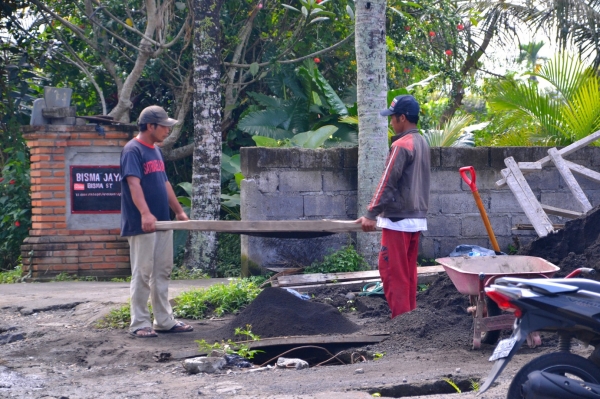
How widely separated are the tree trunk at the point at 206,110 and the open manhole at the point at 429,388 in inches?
217

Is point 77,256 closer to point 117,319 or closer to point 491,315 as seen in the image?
point 117,319

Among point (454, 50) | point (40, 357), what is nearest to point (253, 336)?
point (40, 357)

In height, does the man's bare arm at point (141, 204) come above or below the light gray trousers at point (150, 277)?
above

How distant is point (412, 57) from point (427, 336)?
25.8ft

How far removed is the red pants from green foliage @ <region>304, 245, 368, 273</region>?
210 cm

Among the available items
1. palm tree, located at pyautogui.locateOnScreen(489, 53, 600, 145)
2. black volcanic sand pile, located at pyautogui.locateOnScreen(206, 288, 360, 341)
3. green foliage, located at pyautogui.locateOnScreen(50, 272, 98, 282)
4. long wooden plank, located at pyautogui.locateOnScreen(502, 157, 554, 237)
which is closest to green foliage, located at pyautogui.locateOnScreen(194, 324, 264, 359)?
black volcanic sand pile, located at pyautogui.locateOnScreen(206, 288, 360, 341)

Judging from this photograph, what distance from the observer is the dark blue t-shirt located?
6.32 metres

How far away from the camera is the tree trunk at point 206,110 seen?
9.56 m

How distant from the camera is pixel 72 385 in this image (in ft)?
16.5

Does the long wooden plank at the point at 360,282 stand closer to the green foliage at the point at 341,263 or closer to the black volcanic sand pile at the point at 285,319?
the green foliage at the point at 341,263

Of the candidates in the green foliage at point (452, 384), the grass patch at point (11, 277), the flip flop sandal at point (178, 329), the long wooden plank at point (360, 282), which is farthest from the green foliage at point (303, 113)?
the green foliage at point (452, 384)

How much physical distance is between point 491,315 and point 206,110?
5.40 metres

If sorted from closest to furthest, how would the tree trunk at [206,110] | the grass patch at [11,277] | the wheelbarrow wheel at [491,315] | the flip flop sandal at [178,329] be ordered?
the wheelbarrow wheel at [491,315], the flip flop sandal at [178,329], the tree trunk at [206,110], the grass patch at [11,277]

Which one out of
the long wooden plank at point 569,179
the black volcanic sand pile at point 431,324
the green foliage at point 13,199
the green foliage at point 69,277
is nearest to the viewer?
the black volcanic sand pile at point 431,324
